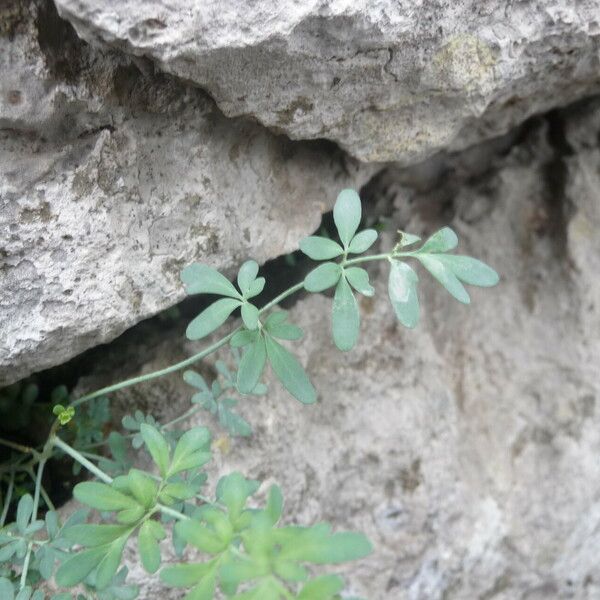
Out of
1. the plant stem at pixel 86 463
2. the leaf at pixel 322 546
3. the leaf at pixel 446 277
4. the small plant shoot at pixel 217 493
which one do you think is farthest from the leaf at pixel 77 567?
the leaf at pixel 446 277

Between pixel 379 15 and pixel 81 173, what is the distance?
58 cm

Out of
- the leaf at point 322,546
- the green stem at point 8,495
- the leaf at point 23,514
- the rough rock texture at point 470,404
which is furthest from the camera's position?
the rough rock texture at point 470,404

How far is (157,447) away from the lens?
3.33 feet

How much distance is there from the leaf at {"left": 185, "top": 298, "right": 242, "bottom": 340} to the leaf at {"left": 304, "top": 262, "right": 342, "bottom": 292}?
13 cm

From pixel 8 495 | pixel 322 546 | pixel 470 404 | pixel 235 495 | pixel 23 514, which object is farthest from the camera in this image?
pixel 470 404

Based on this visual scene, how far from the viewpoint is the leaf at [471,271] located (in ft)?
3.37

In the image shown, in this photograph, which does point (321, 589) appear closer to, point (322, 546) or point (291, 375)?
point (322, 546)

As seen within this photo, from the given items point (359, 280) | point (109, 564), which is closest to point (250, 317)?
point (359, 280)

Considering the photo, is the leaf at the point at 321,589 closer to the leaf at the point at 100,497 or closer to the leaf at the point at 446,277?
the leaf at the point at 100,497

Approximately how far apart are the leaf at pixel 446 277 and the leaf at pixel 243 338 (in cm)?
31

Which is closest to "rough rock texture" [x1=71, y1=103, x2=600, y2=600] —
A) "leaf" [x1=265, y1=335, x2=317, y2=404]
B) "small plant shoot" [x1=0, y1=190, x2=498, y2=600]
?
"small plant shoot" [x1=0, y1=190, x2=498, y2=600]

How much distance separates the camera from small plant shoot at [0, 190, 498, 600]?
2.65 ft

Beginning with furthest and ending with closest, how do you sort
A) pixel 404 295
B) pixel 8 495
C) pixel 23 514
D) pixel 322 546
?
1. pixel 8 495
2. pixel 23 514
3. pixel 404 295
4. pixel 322 546

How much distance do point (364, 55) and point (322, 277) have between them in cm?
43
